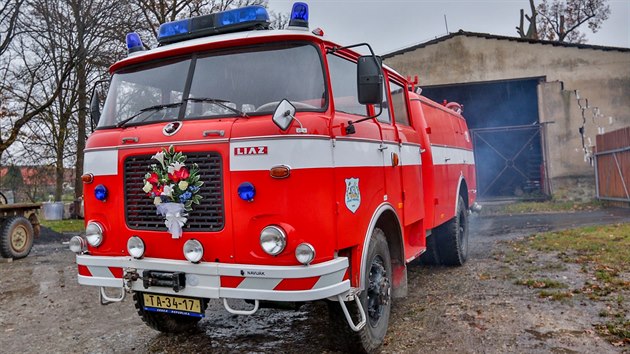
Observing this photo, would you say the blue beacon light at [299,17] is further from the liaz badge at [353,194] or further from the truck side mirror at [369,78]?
the liaz badge at [353,194]

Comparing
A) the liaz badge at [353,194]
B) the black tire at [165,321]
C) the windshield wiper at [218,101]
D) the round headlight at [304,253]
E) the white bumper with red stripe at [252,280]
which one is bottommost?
the black tire at [165,321]

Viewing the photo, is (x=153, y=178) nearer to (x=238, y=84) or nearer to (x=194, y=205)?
(x=194, y=205)

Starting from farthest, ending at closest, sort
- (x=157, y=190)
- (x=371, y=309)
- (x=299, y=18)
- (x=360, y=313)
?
(x=371, y=309), (x=299, y=18), (x=360, y=313), (x=157, y=190)

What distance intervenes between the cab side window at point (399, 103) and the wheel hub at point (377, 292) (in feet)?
5.98

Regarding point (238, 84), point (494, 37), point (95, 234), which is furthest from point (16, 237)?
point (494, 37)

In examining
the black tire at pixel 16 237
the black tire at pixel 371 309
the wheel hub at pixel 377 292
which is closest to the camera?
the black tire at pixel 371 309

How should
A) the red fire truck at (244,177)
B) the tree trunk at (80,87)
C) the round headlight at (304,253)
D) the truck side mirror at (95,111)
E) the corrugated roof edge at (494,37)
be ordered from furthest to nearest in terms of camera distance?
the tree trunk at (80,87)
the corrugated roof edge at (494,37)
the truck side mirror at (95,111)
the red fire truck at (244,177)
the round headlight at (304,253)

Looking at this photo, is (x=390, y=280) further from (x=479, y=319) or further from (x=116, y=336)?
(x=116, y=336)

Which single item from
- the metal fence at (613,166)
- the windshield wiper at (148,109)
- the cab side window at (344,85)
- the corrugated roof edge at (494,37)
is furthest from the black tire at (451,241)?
the corrugated roof edge at (494,37)

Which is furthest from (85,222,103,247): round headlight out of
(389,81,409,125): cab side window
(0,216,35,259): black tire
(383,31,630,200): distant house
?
(383,31,630,200): distant house

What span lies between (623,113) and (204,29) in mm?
17393

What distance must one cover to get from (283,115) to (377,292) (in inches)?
75.2

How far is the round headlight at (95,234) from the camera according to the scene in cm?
419

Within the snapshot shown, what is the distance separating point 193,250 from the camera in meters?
3.78
